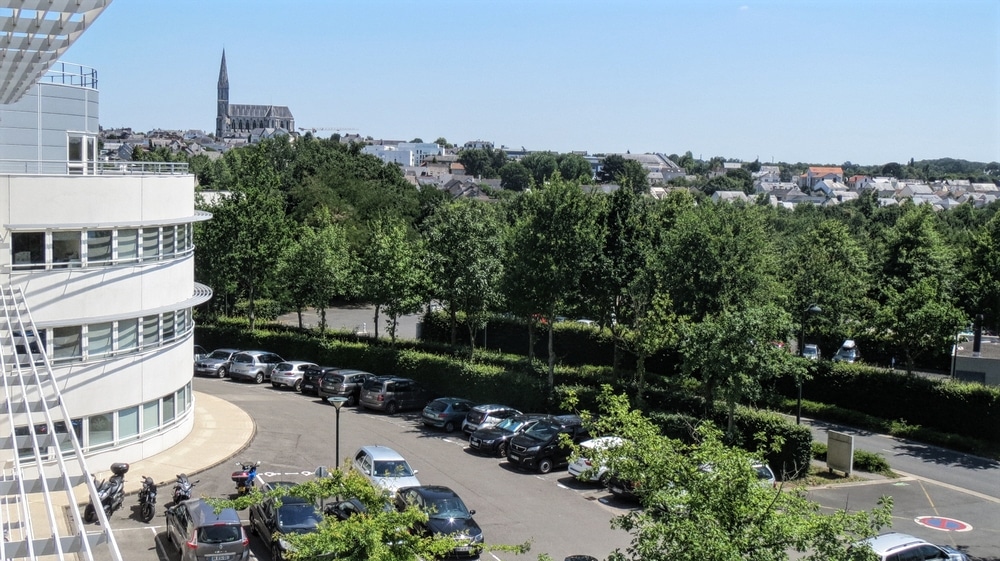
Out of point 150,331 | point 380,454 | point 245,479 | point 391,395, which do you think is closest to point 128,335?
point 150,331

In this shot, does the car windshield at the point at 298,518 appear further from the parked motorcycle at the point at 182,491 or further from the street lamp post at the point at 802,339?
the street lamp post at the point at 802,339

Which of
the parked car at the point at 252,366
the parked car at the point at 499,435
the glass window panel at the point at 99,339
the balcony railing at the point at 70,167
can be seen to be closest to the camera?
A: the glass window panel at the point at 99,339

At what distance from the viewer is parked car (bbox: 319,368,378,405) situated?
33.6 m

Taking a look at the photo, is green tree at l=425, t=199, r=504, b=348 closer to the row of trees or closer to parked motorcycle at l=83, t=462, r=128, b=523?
the row of trees

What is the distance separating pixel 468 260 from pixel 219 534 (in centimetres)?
1866

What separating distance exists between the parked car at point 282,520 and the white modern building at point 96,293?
15.4 feet

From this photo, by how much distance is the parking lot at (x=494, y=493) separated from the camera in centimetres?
1978

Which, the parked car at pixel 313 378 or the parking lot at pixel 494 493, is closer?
the parking lot at pixel 494 493

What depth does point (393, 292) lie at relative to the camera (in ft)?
121

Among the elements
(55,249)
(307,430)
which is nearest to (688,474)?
(55,249)

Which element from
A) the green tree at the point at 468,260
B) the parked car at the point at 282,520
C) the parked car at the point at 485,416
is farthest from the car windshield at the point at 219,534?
the green tree at the point at 468,260

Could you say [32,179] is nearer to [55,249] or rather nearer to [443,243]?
[55,249]

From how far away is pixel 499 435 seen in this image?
27.2 m

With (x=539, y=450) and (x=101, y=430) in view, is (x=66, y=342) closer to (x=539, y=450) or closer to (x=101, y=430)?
(x=101, y=430)
